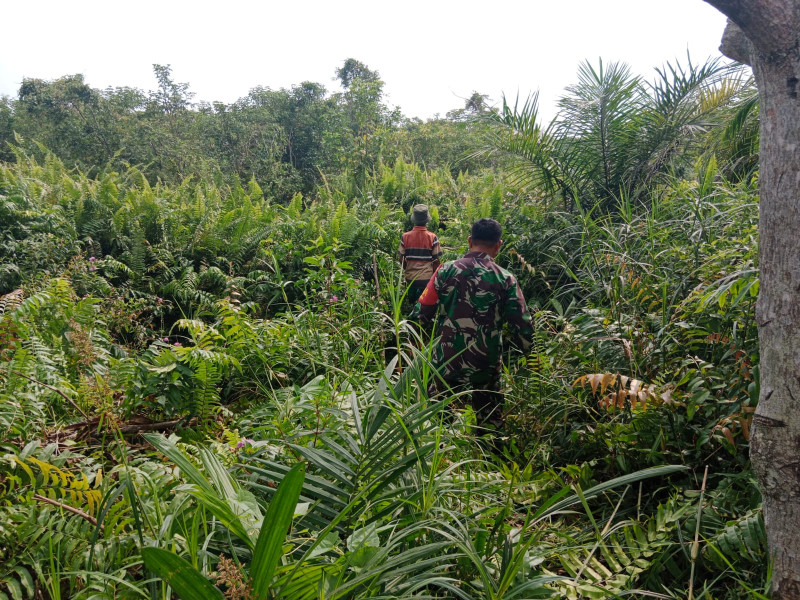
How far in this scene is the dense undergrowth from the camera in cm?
146

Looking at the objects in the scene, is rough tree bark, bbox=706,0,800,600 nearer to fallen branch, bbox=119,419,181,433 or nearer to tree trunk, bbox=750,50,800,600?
tree trunk, bbox=750,50,800,600

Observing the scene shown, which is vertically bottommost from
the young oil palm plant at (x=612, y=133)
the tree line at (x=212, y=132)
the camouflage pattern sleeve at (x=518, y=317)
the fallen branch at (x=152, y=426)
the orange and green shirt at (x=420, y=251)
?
the fallen branch at (x=152, y=426)

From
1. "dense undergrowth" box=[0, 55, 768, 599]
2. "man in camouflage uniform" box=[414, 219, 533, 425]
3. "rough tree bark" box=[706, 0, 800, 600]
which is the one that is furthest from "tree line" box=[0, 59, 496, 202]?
"rough tree bark" box=[706, 0, 800, 600]

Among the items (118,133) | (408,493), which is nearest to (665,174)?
(408,493)

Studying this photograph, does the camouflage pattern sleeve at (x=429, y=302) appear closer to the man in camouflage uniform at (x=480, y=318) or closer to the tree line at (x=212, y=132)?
the man in camouflage uniform at (x=480, y=318)

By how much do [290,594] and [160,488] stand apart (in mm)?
823

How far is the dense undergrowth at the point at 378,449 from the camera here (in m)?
1.46

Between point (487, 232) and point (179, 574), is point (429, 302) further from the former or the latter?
point (179, 574)

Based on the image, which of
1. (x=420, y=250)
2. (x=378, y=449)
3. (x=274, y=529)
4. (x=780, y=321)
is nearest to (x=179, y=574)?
(x=274, y=529)

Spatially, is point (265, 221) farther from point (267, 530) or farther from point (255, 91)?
point (255, 91)

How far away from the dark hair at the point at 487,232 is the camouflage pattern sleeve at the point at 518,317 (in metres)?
0.31

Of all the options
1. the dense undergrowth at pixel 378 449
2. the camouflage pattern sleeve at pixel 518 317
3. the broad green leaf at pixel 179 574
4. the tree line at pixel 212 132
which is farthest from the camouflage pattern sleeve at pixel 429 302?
the tree line at pixel 212 132

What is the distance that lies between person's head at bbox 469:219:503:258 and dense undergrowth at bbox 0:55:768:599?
2.37 ft

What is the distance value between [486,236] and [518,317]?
58 centimetres
